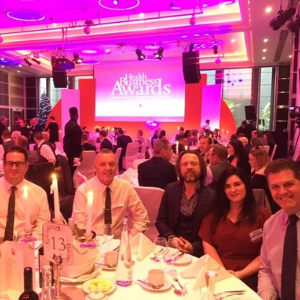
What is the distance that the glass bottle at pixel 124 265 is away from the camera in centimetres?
157

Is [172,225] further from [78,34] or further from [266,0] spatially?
[78,34]

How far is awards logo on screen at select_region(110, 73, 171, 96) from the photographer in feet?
45.6

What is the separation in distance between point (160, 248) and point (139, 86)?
1265cm

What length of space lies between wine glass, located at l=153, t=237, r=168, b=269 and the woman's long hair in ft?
1.72

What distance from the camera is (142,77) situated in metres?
14.1

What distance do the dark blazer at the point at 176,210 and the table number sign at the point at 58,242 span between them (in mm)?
1403

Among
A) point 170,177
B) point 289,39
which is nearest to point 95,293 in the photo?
point 170,177

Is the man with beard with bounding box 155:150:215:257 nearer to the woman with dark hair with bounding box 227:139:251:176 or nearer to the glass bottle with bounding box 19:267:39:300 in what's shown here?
the glass bottle with bounding box 19:267:39:300

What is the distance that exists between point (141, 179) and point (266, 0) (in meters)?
4.61

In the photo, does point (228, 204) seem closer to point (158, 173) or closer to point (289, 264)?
point (289, 264)

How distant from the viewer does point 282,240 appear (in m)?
1.86

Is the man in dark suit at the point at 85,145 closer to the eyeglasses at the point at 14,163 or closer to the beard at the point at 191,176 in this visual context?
the eyeglasses at the point at 14,163

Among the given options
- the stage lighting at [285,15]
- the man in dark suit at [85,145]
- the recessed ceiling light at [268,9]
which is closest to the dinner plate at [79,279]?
the stage lighting at [285,15]

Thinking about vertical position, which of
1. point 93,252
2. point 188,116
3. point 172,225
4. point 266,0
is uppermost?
point 266,0
